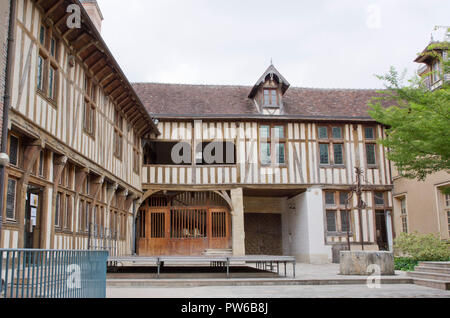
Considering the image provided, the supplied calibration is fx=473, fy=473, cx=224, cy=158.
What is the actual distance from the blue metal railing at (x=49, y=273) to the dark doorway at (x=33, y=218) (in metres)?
2.56

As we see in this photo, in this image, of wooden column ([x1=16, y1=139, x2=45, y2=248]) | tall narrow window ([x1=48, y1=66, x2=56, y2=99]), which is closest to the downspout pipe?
wooden column ([x1=16, y1=139, x2=45, y2=248])

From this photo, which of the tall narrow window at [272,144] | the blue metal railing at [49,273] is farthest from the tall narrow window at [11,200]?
the tall narrow window at [272,144]

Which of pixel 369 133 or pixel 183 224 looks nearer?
pixel 369 133

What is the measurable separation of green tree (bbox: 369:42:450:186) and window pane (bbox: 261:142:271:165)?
602 centimetres

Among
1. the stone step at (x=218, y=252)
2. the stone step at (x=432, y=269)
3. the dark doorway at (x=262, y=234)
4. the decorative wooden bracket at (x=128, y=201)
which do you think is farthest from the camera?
the dark doorway at (x=262, y=234)

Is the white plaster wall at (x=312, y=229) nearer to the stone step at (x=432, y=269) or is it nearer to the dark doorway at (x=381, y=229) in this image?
the dark doorway at (x=381, y=229)

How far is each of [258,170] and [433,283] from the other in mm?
8915

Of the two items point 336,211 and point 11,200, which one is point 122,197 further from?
point 336,211

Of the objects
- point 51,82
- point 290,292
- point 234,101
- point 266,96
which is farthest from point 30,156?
point 234,101

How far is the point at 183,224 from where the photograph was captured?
58.0ft

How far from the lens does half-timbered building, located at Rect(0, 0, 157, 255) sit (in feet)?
23.4

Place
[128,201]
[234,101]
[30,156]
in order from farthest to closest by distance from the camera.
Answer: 1. [234,101]
2. [128,201]
3. [30,156]

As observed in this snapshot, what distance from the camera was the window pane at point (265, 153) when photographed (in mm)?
16891

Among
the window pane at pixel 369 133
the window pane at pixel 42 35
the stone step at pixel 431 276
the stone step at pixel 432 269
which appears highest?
the window pane at pixel 369 133
